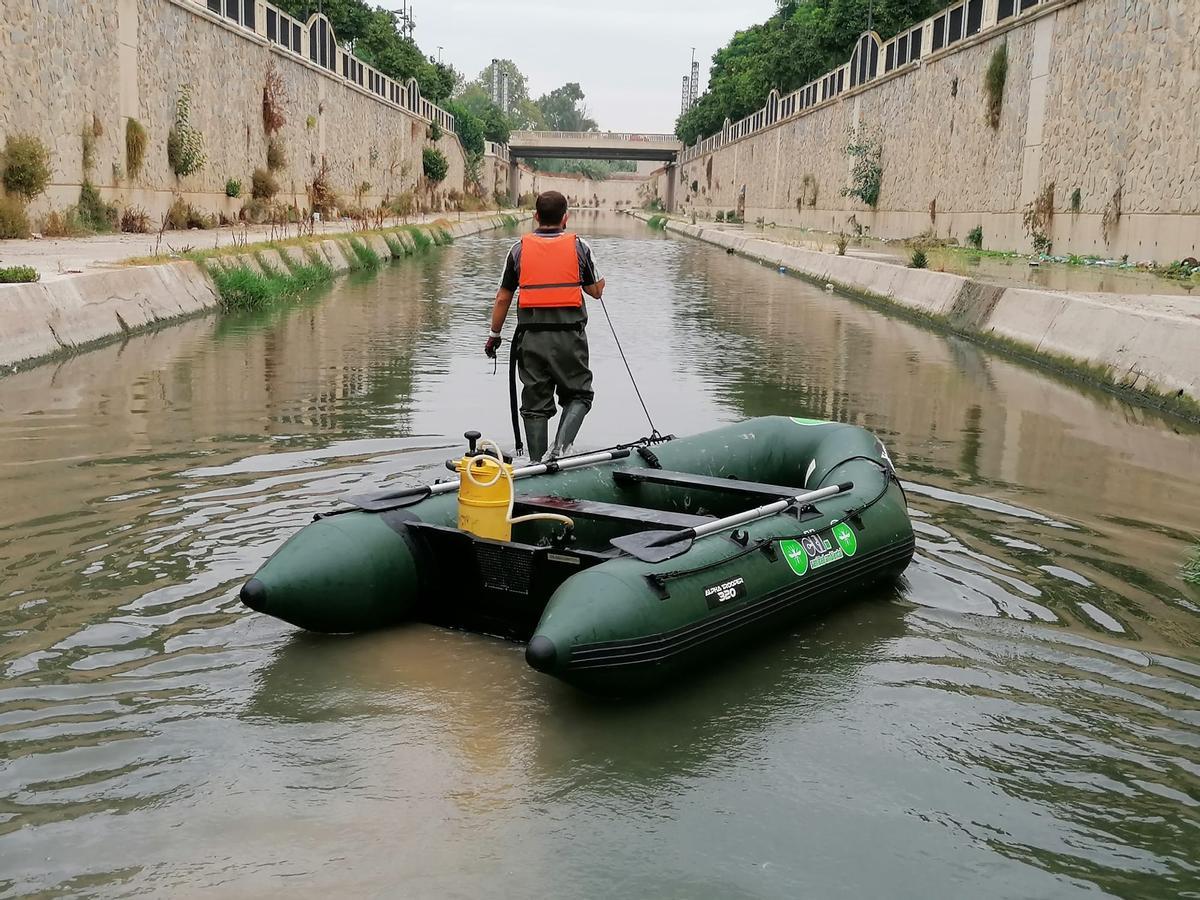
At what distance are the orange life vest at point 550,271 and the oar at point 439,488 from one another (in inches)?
39.7

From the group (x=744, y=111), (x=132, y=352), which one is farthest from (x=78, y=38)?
(x=744, y=111)

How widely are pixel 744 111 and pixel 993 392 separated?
7366 centimetres

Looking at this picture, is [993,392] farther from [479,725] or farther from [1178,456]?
[479,725]

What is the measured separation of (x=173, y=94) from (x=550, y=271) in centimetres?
2487

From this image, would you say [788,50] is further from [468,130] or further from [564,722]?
[564,722]

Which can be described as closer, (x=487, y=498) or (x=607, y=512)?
(x=487, y=498)

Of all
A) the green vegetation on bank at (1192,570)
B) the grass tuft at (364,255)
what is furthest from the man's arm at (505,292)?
the grass tuft at (364,255)

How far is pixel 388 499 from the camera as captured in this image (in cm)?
573

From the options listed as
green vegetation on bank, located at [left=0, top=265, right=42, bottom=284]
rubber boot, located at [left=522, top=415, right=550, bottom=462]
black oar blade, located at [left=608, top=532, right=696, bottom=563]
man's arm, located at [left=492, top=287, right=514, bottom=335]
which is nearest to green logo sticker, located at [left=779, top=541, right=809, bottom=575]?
black oar blade, located at [left=608, top=532, right=696, bottom=563]

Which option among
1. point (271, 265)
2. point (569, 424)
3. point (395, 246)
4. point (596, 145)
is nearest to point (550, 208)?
point (569, 424)

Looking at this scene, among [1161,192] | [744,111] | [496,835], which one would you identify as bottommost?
[496,835]

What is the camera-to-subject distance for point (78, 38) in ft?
77.0

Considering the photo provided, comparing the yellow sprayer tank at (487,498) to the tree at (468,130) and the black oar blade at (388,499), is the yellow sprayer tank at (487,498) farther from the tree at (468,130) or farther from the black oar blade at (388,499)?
the tree at (468,130)

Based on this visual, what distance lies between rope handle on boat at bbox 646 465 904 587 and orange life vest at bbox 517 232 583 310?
70.6 inches
